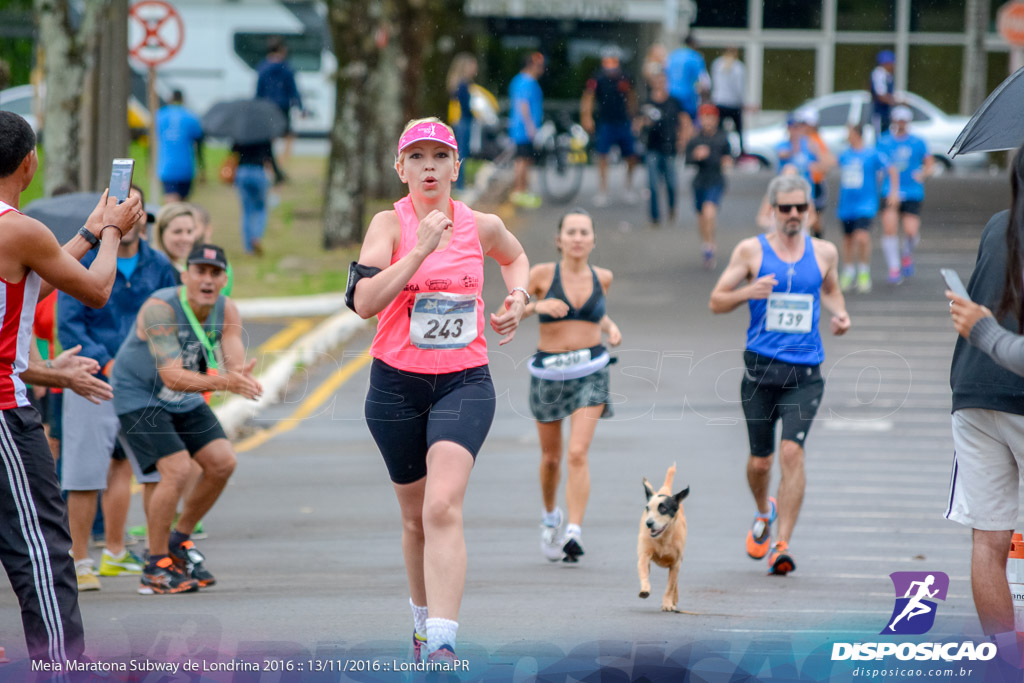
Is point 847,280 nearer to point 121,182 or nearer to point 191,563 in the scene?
point 191,563

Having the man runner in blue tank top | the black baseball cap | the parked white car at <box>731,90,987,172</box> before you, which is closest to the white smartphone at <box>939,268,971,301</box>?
the man runner in blue tank top

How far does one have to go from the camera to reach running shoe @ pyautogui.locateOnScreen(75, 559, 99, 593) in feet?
22.6

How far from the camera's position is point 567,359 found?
775 cm

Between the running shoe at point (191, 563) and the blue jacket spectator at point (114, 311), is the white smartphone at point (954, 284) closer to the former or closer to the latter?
the running shoe at point (191, 563)

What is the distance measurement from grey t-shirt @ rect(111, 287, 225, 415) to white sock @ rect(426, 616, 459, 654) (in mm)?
2535

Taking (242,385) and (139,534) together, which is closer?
(242,385)

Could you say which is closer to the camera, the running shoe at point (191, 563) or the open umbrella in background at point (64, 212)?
the open umbrella in background at point (64, 212)

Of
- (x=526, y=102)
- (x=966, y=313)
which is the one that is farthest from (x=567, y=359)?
(x=526, y=102)

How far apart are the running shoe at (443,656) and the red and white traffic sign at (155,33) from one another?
11.9 m

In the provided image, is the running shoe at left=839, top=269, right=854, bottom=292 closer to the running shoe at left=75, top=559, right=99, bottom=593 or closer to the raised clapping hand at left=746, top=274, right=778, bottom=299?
the raised clapping hand at left=746, top=274, right=778, bottom=299

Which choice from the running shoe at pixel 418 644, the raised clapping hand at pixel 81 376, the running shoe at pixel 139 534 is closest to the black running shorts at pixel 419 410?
the running shoe at pixel 418 644

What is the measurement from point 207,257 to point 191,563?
1.53 metres

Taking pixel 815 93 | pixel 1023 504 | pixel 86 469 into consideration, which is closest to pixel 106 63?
pixel 86 469

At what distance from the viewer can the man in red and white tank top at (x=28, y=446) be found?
15.0 ft
